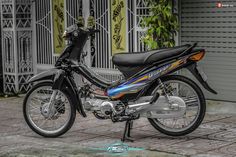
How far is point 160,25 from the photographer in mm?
9828

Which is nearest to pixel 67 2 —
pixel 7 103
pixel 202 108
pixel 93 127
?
pixel 7 103

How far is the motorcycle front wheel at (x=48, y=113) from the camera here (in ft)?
25.9

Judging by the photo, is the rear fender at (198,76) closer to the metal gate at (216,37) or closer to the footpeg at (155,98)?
the footpeg at (155,98)

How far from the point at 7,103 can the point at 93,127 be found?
3423 millimetres

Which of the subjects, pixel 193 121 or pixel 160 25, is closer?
pixel 193 121

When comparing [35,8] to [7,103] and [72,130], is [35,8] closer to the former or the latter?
[7,103]

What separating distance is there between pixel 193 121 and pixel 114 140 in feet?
3.63

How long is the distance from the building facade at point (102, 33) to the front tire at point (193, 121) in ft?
8.12

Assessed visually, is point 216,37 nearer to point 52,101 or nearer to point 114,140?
Answer: point 114,140

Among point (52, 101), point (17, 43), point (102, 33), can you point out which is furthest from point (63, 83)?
point (17, 43)

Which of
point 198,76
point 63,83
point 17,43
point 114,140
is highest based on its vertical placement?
point 17,43

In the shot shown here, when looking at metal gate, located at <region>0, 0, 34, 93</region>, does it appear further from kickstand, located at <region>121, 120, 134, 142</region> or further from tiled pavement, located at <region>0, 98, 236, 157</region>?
kickstand, located at <region>121, 120, 134, 142</region>

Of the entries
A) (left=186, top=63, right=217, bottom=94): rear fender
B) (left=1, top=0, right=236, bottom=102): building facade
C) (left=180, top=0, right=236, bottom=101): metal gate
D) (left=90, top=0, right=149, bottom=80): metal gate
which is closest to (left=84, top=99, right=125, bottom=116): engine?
(left=186, top=63, right=217, bottom=94): rear fender

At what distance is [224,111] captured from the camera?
9586mm
